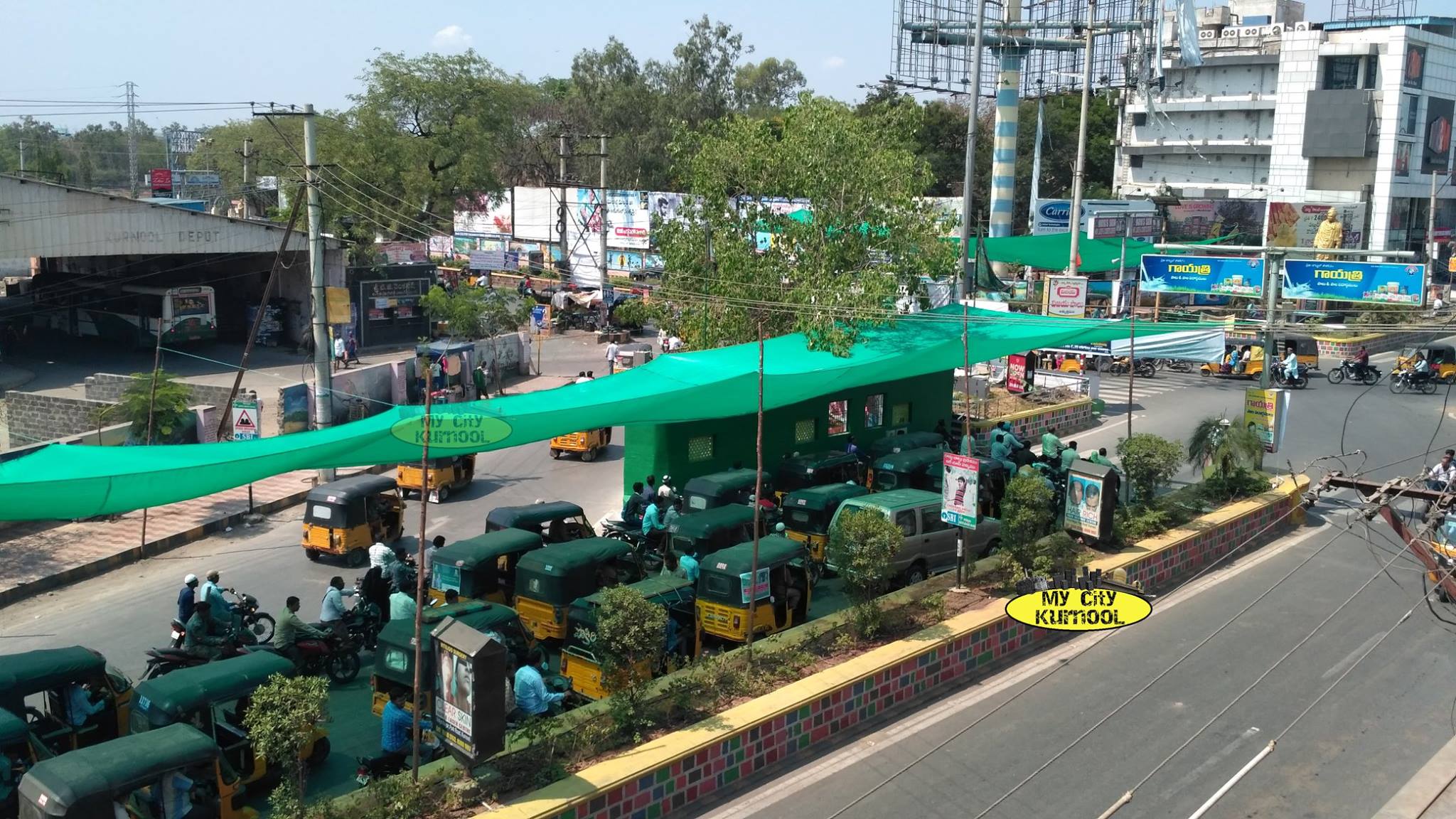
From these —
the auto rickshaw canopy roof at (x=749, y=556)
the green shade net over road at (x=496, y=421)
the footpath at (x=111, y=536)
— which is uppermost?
the green shade net over road at (x=496, y=421)

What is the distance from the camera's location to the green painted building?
794 inches

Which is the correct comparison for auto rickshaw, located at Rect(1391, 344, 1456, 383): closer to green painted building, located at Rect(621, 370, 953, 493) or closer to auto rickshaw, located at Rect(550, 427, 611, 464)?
green painted building, located at Rect(621, 370, 953, 493)

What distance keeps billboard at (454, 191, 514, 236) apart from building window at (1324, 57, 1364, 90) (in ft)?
144

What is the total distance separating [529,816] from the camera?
8.70 meters

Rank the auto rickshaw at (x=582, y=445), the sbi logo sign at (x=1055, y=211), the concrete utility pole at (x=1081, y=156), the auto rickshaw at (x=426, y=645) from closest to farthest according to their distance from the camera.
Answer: the auto rickshaw at (x=426, y=645)
the auto rickshaw at (x=582, y=445)
the concrete utility pole at (x=1081, y=156)
the sbi logo sign at (x=1055, y=211)

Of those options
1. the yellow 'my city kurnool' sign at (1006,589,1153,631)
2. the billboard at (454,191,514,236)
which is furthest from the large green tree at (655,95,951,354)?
the billboard at (454,191,514,236)

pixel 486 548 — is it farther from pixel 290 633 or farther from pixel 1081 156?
pixel 1081 156

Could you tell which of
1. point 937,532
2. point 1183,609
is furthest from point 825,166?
point 1183,609

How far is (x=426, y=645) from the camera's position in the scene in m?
10.9

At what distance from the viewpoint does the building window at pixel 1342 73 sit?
5847 cm

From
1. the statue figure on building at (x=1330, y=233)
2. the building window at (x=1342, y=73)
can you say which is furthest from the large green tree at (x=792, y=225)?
the building window at (x=1342, y=73)

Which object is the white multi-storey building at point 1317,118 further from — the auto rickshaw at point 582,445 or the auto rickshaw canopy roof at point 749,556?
the auto rickshaw canopy roof at point 749,556

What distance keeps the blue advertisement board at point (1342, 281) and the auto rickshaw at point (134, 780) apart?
2604 centimetres

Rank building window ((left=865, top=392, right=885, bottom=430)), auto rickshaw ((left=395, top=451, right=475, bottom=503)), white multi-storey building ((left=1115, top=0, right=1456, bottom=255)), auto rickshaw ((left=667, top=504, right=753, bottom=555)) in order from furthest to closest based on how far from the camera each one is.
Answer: white multi-storey building ((left=1115, top=0, right=1456, bottom=255)) → building window ((left=865, top=392, right=885, bottom=430)) → auto rickshaw ((left=395, top=451, right=475, bottom=503)) → auto rickshaw ((left=667, top=504, right=753, bottom=555))
